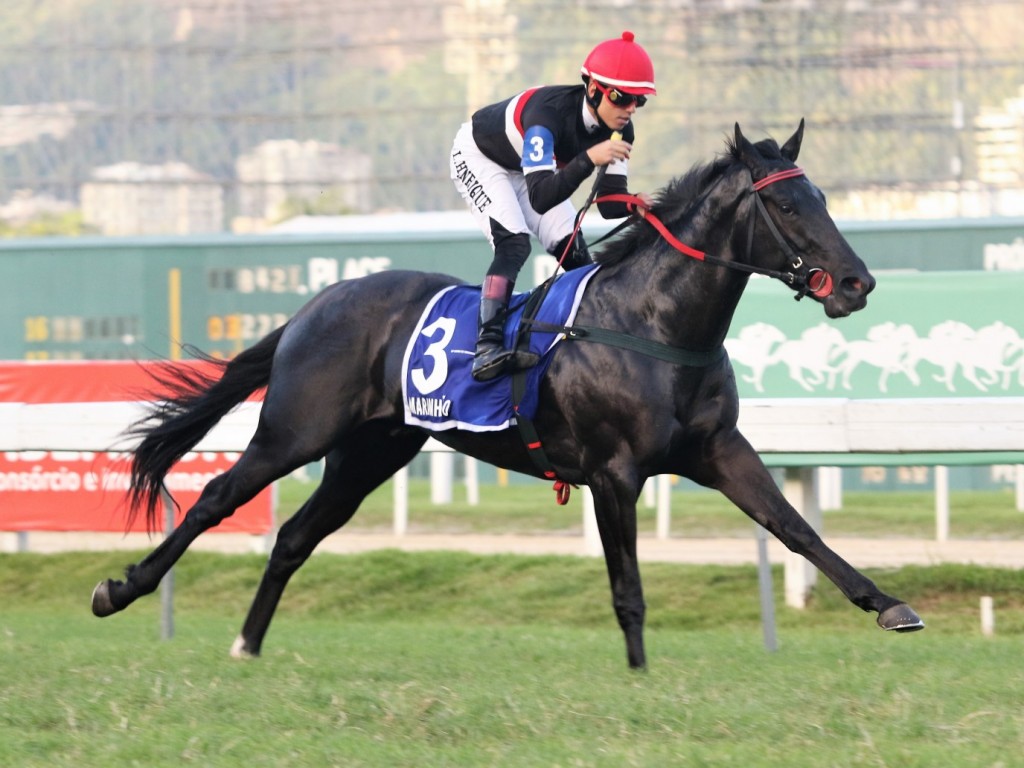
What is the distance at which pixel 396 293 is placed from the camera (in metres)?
6.42

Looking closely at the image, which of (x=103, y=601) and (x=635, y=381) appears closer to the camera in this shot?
(x=635, y=381)

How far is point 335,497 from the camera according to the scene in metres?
6.47

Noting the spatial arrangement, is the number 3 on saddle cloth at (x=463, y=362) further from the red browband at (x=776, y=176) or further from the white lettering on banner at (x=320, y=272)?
the white lettering on banner at (x=320, y=272)

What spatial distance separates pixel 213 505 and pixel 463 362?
115 centimetres

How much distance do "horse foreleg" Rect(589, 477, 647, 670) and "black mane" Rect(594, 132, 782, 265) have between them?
86 cm

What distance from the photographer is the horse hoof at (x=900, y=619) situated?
5.10 meters

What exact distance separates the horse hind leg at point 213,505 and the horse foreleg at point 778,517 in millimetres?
1642

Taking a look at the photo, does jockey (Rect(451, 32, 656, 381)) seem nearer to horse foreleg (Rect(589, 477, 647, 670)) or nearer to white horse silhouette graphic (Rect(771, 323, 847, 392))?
horse foreleg (Rect(589, 477, 647, 670))

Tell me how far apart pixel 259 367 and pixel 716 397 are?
2.08m

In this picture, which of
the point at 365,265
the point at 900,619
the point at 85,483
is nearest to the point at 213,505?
the point at 900,619

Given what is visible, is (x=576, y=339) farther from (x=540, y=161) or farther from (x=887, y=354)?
(x=887, y=354)

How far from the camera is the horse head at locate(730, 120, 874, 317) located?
525cm

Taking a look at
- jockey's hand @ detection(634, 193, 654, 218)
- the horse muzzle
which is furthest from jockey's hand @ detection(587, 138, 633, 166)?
the horse muzzle

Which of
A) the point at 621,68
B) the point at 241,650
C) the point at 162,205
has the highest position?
the point at 162,205
